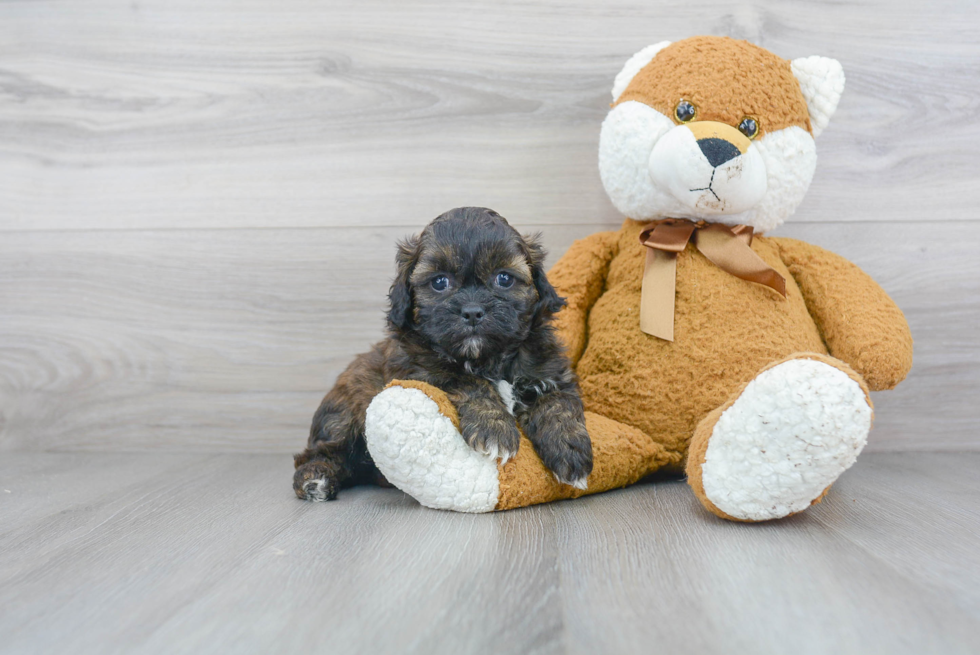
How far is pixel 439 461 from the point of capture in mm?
1405

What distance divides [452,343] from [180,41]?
1.46 metres

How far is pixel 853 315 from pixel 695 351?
39 centimetres

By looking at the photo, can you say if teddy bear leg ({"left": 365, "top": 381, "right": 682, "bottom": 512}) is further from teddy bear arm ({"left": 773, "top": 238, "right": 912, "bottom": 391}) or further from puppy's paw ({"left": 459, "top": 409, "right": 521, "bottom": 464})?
teddy bear arm ({"left": 773, "top": 238, "right": 912, "bottom": 391})

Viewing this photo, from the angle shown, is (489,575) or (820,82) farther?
(820,82)

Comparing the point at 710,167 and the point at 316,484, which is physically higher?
the point at 710,167

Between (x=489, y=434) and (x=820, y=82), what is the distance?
1157 mm

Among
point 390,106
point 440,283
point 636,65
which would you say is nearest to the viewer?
point 440,283

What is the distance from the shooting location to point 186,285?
2217 millimetres

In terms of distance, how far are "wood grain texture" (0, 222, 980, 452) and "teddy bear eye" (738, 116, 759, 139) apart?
59 cm

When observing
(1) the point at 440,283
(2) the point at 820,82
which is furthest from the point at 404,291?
(2) the point at 820,82

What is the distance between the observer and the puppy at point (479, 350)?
1446 mm

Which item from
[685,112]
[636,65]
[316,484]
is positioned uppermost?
[636,65]

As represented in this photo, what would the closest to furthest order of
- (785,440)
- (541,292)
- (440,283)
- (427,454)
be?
1. (785,440)
2. (427,454)
3. (440,283)
4. (541,292)

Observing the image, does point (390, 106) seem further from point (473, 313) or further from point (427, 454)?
point (427, 454)
